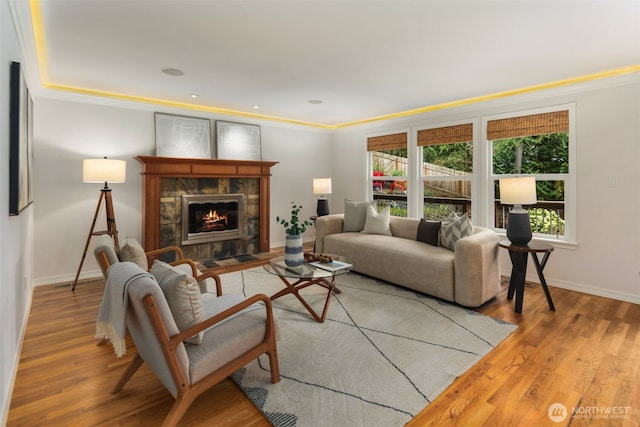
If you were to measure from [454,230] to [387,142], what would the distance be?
105 inches

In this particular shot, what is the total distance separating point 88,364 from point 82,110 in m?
3.37

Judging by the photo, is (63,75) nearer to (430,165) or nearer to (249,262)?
(249,262)

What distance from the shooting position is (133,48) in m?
2.93

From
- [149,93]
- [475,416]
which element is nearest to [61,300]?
[149,93]

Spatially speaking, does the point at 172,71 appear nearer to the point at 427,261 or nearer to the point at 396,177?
the point at 427,261

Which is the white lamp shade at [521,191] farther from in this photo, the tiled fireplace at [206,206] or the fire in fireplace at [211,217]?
the fire in fireplace at [211,217]

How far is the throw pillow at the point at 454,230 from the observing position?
365 cm

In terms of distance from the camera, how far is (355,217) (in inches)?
199

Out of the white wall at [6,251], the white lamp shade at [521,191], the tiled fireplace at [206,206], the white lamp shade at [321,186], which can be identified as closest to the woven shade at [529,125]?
the white lamp shade at [521,191]

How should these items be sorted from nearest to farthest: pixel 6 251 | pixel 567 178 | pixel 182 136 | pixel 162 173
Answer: pixel 6 251 < pixel 567 178 < pixel 162 173 < pixel 182 136

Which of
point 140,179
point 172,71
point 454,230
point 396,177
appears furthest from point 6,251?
point 396,177

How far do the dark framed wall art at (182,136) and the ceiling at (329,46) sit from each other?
1.52 ft

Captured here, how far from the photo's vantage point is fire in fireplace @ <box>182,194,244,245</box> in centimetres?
505

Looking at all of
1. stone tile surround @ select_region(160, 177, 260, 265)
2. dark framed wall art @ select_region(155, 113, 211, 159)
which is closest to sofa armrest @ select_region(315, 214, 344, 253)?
stone tile surround @ select_region(160, 177, 260, 265)
